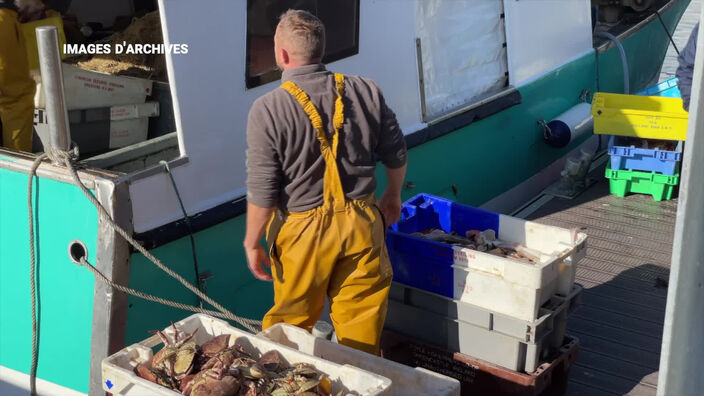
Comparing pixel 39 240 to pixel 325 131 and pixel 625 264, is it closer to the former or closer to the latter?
pixel 325 131

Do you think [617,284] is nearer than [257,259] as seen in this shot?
No

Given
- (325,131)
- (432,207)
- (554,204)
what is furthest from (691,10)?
(325,131)

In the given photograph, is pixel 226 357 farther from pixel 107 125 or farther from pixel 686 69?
pixel 686 69

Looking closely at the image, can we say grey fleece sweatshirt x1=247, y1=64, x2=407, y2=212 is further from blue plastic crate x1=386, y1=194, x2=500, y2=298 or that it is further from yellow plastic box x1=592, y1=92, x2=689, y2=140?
yellow plastic box x1=592, y1=92, x2=689, y2=140

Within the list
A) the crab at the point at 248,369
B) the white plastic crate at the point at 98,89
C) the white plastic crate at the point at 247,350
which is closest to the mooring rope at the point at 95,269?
the white plastic crate at the point at 247,350

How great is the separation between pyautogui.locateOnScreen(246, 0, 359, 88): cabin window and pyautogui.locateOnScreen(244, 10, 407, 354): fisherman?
39.6 inches

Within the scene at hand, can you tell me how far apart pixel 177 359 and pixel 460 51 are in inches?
152

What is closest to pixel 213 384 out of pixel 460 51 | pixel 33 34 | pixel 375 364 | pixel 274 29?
pixel 375 364

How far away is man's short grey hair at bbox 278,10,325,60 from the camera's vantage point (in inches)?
132

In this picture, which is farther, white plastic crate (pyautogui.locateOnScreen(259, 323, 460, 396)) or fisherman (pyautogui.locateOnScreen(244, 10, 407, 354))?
fisherman (pyautogui.locateOnScreen(244, 10, 407, 354))

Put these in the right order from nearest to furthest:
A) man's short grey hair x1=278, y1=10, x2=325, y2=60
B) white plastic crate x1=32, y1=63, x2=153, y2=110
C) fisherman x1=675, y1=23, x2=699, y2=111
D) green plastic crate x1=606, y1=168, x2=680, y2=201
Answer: man's short grey hair x1=278, y1=10, x2=325, y2=60
white plastic crate x1=32, y1=63, x2=153, y2=110
fisherman x1=675, y1=23, x2=699, y2=111
green plastic crate x1=606, y1=168, x2=680, y2=201

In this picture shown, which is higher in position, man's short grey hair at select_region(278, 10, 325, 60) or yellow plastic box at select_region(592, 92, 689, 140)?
man's short grey hair at select_region(278, 10, 325, 60)

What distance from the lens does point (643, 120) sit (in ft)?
22.0

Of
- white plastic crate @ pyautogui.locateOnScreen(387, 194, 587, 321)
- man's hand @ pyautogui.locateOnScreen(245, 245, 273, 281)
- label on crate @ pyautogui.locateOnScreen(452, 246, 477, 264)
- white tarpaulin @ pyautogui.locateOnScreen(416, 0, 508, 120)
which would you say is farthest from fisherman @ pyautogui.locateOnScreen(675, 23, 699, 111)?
man's hand @ pyautogui.locateOnScreen(245, 245, 273, 281)
